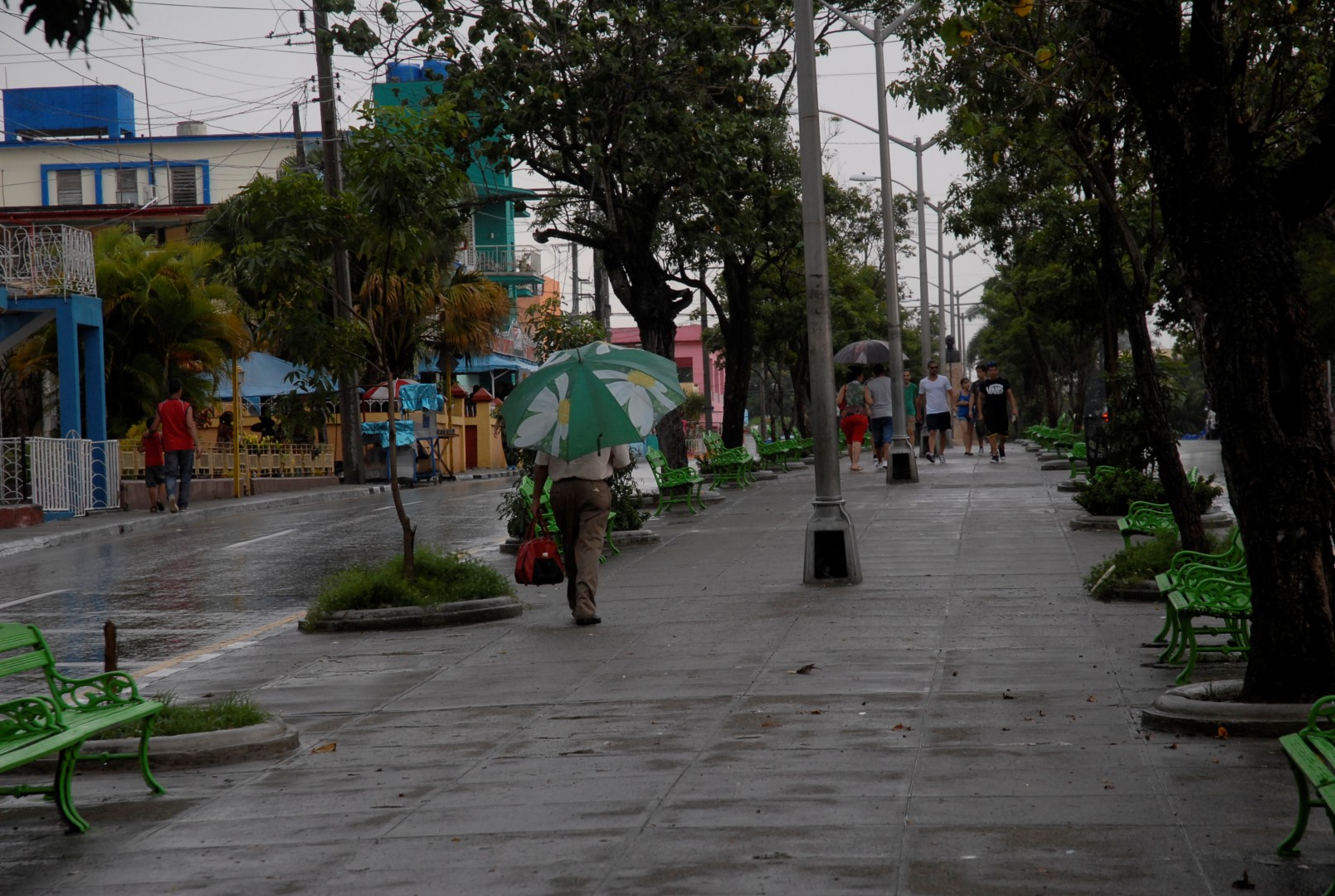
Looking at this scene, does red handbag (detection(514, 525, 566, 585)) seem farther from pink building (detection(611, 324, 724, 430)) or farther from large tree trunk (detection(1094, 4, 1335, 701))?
pink building (detection(611, 324, 724, 430))

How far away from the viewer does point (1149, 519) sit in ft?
42.7

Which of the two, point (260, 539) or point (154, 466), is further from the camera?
point (154, 466)

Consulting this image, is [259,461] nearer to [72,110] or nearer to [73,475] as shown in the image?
[73,475]

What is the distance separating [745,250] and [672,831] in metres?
21.9

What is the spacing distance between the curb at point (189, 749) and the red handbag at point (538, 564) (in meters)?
3.61

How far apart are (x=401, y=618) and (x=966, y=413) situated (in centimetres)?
2752

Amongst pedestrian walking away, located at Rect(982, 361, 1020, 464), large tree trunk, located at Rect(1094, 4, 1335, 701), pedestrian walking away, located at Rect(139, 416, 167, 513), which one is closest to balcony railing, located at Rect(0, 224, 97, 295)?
pedestrian walking away, located at Rect(139, 416, 167, 513)

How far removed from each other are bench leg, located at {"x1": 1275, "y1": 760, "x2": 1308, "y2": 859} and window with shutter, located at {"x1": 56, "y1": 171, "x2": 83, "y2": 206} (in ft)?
195

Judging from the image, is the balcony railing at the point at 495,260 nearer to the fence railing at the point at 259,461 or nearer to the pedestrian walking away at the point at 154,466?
the fence railing at the point at 259,461

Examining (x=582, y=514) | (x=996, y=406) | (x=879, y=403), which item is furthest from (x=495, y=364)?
(x=582, y=514)

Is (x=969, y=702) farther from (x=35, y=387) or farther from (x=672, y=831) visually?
(x=35, y=387)

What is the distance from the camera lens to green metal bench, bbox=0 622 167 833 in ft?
18.1

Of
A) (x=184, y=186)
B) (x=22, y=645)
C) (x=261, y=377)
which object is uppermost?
(x=184, y=186)

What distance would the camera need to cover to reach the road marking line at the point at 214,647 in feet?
32.9
